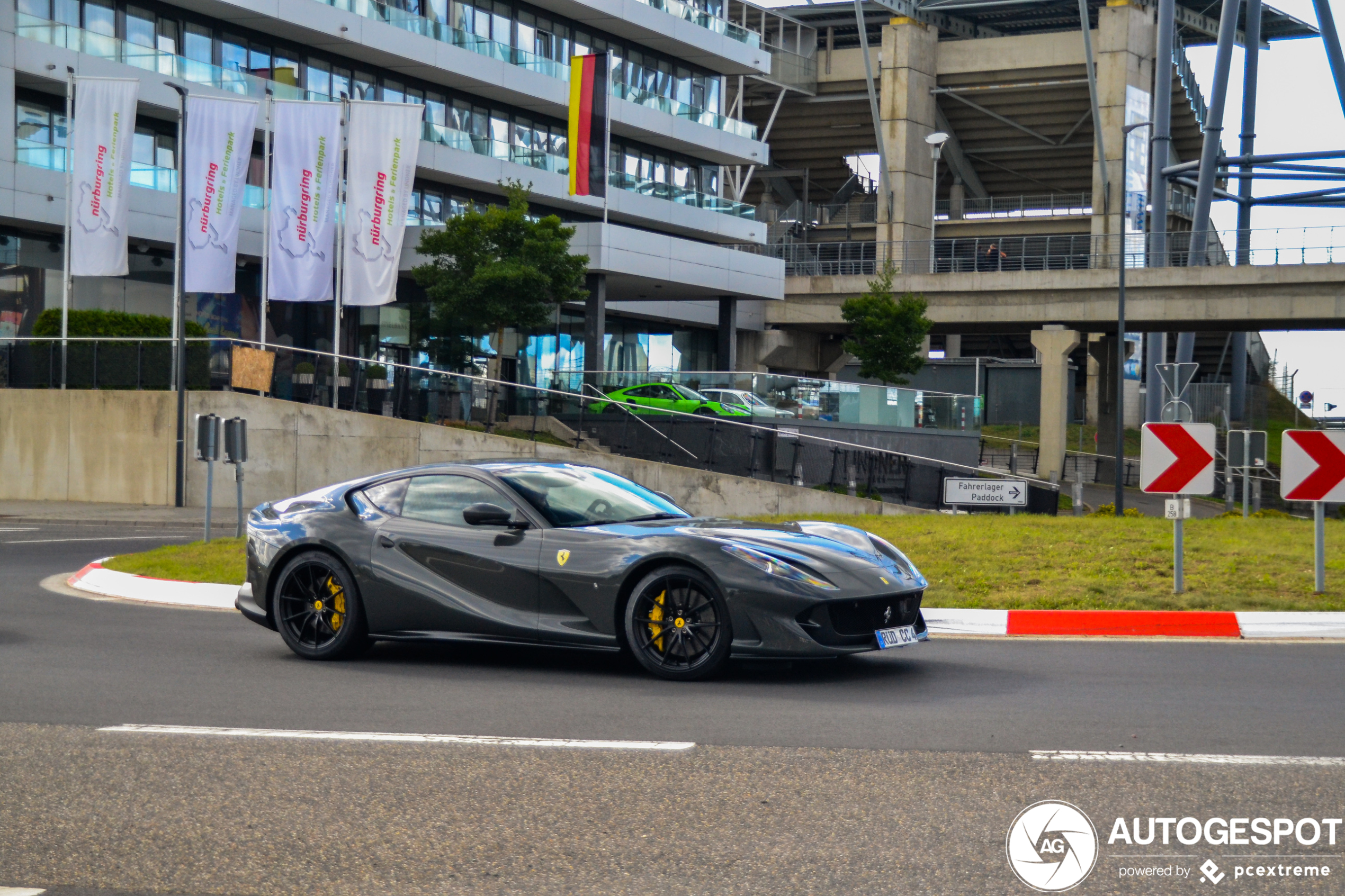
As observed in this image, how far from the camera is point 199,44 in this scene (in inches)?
1544

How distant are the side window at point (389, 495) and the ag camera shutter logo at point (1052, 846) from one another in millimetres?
5195

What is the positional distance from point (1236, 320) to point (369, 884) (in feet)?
162

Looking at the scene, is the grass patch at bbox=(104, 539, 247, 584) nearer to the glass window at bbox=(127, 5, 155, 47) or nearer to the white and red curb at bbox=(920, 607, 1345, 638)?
the white and red curb at bbox=(920, 607, 1345, 638)

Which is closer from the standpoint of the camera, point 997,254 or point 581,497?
point 581,497

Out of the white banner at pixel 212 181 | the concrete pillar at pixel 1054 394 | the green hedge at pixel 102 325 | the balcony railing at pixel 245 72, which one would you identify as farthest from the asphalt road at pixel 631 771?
the concrete pillar at pixel 1054 394

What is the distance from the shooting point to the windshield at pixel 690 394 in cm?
3253

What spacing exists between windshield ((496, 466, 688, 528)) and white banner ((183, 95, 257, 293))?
2521cm

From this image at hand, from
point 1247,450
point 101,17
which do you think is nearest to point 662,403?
point 1247,450

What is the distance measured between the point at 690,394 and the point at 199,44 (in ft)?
57.8

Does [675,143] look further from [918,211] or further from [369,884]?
[369,884]

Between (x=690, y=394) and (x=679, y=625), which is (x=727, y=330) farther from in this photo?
(x=679, y=625)

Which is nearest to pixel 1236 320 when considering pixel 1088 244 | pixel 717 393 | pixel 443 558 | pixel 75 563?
pixel 1088 244

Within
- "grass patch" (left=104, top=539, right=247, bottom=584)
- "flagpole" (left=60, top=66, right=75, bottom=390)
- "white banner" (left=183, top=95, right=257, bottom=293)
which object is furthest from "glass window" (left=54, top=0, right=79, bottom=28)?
"grass patch" (left=104, top=539, right=247, bottom=584)

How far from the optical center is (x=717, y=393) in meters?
32.3
